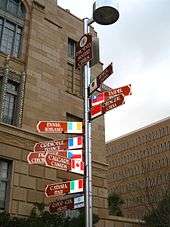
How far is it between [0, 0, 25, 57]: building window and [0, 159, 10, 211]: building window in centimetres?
584

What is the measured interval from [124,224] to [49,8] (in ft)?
39.8

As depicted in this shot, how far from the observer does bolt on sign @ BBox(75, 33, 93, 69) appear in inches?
417

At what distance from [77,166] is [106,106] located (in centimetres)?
157

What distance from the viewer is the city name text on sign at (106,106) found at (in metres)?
9.63

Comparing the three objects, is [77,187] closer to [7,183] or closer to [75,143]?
[75,143]

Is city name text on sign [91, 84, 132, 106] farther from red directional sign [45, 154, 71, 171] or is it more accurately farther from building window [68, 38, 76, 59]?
building window [68, 38, 76, 59]

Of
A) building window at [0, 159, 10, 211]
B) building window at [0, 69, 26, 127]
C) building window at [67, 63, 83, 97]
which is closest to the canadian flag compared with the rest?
building window at [0, 159, 10, 211]

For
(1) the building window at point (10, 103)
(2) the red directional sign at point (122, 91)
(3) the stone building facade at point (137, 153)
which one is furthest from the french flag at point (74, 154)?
(3) the stone building facade at point (137, 153)

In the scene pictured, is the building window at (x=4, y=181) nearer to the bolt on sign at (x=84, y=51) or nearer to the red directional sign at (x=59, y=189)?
the red directional sign at (x=59, y=189)

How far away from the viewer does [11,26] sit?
20750 millimetres

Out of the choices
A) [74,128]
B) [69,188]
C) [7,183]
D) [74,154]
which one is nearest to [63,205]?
[69,188]

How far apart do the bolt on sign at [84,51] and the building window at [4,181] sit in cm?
743

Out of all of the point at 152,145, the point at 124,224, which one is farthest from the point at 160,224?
the point at 152,145

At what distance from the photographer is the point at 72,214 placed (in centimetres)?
1839
